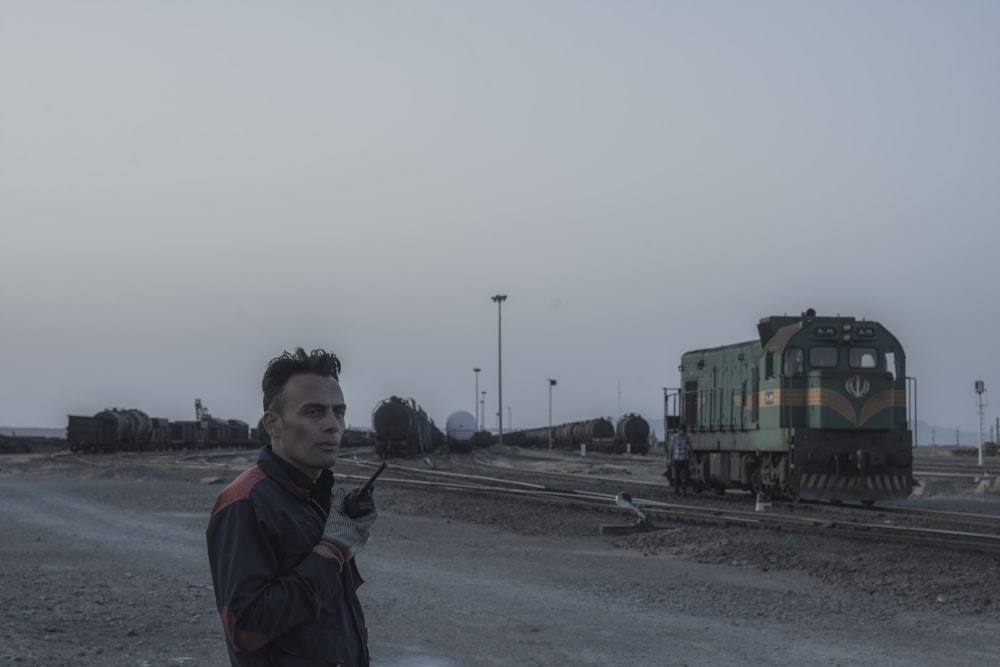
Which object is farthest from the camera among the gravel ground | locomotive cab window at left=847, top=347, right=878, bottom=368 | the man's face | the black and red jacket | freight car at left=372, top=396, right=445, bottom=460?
freight car at left=372, top=396, right=445, bottom=460

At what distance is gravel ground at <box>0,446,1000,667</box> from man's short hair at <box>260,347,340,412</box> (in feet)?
17.1

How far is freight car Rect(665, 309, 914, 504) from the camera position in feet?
70.0

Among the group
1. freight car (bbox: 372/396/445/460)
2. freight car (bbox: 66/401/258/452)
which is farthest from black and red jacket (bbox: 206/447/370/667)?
freight car (bbox: 66/401/258/452)

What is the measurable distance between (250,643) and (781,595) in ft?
30.6

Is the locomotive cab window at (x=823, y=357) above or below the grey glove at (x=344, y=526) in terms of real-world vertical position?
above

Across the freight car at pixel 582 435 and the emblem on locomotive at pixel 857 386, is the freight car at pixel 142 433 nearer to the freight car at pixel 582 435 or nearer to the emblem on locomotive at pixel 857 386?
the freight car at pixel 582 435

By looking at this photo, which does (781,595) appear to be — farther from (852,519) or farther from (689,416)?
(689,416)

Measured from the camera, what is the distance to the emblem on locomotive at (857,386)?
21375 millimetres

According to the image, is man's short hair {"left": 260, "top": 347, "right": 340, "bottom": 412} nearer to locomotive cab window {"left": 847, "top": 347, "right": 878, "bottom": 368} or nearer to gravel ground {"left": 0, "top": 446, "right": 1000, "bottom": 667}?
gravel ground {"left": 0, "top": 446, "right": 1000, "bottom": 667}

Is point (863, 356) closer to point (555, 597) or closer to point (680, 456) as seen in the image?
point (680, 456)

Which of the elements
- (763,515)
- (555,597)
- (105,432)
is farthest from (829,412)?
(105,432)

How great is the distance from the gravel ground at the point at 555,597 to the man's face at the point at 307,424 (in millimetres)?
5218

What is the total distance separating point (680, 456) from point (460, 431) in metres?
44.3

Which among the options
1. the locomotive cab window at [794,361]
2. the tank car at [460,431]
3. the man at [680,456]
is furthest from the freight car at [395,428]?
the locomotive cab window at [794,361]
